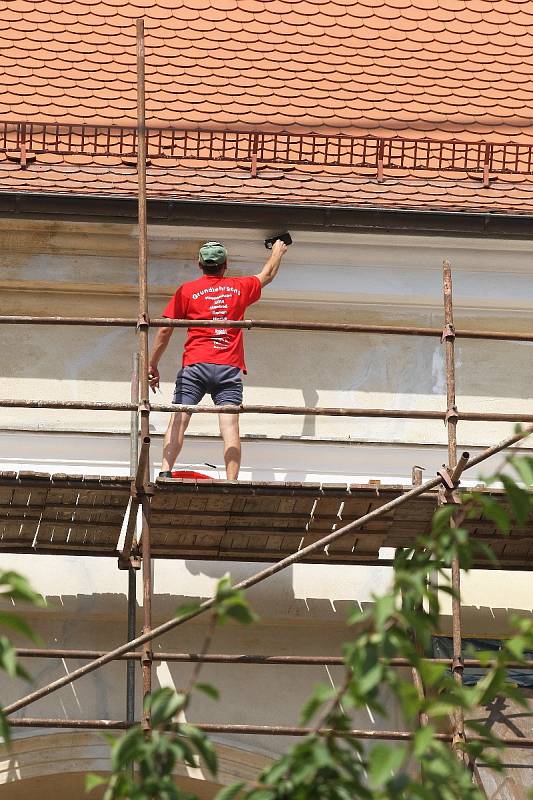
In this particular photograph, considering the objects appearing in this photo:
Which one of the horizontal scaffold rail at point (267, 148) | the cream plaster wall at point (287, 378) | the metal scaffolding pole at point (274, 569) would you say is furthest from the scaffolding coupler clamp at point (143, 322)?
the horizontal scaffold rail at point (267, 148)

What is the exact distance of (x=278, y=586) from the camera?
10.2 meters

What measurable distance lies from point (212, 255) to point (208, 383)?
2.16 feet

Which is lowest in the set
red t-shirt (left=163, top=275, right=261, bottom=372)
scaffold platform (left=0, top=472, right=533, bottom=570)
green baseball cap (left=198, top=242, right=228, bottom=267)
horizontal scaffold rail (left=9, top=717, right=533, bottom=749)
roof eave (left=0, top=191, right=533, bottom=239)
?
A: horizontal scaffold rail (left=9, top=717, right=533, bottom=749)

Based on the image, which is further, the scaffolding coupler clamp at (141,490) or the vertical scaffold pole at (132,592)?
the vertical scaffold pole at (132,592)

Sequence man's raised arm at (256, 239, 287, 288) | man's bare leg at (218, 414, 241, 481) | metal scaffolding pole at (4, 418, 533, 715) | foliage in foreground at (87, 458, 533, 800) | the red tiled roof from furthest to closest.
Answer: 1. the red tiled roof
2. man's raised arm at (256, 239, 287, 288)
3. man's bare leg at (218, 414, 241, 481)
4. metal scaffolding pole at (4, 418, 533, 715)
5. foliage in foreground at (87, 458, 533, 800)

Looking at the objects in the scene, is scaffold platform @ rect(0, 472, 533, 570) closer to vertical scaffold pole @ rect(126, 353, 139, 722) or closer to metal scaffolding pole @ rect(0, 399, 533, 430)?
vertical scaffold pole @ rect(126, 353, 139, 722)

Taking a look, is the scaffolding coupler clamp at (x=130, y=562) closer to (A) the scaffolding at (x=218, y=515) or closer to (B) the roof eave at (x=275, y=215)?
(A) the scaffolding at (x=218, y=515)

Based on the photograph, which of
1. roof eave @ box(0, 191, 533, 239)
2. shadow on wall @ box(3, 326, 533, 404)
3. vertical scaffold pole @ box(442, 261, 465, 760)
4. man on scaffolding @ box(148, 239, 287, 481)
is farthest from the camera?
shadow on wall @ box(3, 326, 533, 404)

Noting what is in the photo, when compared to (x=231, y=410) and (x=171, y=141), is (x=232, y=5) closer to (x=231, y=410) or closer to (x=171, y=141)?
(x=171, y=141)

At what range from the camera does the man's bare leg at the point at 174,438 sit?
9.94 metres

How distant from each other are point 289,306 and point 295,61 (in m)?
2.11

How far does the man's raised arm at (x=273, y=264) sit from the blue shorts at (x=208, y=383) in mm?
566

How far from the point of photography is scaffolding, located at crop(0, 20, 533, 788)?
29.9 feet

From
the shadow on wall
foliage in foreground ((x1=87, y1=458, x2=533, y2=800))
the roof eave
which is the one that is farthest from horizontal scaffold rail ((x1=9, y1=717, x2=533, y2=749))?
foliage in foreground ((x1=87, y1=458, x2=533, y2=800))
